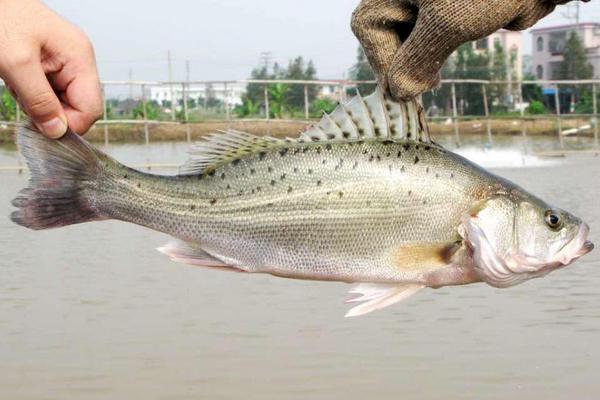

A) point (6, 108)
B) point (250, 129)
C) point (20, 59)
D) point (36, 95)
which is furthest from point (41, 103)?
point (6, 108)

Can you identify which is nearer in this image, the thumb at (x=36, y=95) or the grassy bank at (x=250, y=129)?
the thumb at (x=36, y=95)

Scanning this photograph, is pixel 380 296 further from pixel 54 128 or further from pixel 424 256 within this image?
pixel 54 128

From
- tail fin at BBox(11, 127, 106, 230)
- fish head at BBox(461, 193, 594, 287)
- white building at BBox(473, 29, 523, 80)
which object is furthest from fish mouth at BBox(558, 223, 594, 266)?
white building at BBox(473, 29, 523, 80)

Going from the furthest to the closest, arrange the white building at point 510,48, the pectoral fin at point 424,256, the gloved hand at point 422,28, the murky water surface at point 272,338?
the white building at point 510,48 → the murky water surface at point 272,338 → the gloved hand at point 422,28 → the pectoral fin at point 424,256

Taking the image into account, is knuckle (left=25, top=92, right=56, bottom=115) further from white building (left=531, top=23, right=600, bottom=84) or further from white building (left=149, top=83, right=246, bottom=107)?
white building (left=531, top=23, right=600, bottom=84)

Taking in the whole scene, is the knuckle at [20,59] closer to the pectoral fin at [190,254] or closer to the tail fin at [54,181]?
the tail fin at [54,181]

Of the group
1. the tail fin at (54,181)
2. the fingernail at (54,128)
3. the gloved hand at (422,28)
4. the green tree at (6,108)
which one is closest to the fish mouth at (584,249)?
the gloved hand at (422,28)

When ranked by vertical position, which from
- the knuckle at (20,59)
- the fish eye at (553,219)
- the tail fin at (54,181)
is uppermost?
the knuckle at (20,59)
